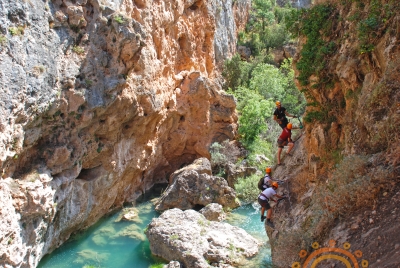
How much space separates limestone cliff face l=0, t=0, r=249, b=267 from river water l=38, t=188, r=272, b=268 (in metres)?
0.56

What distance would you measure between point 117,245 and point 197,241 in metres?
3.88

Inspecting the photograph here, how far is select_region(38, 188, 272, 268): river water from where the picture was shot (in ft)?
45.2

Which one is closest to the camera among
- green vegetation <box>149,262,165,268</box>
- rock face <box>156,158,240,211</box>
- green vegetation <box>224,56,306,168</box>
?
green vegetation <box>149,262,165,268</box>

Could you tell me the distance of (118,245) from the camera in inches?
600

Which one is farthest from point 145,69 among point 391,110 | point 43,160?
point 391,110

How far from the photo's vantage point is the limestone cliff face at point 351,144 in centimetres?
662

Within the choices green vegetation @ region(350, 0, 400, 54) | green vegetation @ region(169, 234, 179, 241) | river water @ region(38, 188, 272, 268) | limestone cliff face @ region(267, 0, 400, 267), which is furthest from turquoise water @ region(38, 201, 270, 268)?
green vegetation @ region(350, 0, 400, 54)

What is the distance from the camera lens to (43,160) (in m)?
12.6

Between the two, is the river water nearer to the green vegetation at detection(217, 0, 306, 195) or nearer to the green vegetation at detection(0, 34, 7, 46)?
the green vegetation at detection(217, 0, 306, 195)

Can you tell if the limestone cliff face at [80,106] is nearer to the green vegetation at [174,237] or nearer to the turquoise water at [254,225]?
the green vegetation at [174,237]
